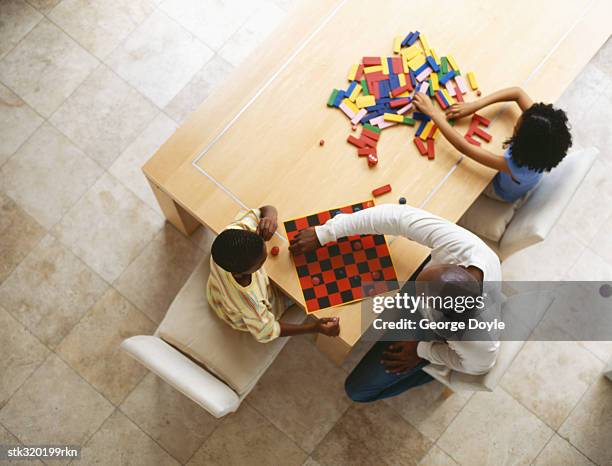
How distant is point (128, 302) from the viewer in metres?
2.72

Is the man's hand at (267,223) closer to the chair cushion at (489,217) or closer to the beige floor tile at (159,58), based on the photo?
the chair cushion at (489,217)

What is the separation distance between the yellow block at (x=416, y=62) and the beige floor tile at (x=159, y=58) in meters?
1.37

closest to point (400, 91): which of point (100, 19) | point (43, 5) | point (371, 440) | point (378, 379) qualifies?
point (378, 379)

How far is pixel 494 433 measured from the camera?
8.57 ft

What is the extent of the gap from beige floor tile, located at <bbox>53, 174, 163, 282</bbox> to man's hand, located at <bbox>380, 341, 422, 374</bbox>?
4.46 feet

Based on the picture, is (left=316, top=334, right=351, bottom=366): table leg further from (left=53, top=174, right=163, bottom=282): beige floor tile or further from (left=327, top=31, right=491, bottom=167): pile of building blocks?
(left=53, top=174, right=163, bottom=282): beige floor tile

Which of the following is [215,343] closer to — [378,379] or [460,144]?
[378,379]

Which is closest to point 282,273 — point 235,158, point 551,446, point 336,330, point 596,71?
point 336,330

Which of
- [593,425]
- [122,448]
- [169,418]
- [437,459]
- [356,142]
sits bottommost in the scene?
[122,448]

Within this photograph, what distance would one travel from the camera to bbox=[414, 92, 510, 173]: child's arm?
2.05m

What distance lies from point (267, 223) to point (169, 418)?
1.19 meters

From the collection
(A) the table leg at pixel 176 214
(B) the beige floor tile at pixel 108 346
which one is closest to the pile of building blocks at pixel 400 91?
(A) the table leg at pixel 176 214

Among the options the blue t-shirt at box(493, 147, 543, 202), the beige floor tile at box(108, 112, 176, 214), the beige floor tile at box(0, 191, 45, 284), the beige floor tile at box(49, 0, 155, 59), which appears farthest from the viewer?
the beige floor tile at box(49, 0, 155, 59)

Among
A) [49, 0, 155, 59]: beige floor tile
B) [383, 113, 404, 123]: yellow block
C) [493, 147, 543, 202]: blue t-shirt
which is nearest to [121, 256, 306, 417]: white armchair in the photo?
[383, 113, 404, 123]: yellow block
